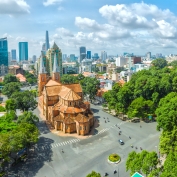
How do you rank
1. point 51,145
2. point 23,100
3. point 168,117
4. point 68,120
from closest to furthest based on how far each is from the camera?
point 168,117 → point 51,145 → point 68,120 → point 23,100

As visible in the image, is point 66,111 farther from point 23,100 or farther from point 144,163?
point 144,163

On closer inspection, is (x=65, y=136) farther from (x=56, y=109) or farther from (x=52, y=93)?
(x=52, y=93)

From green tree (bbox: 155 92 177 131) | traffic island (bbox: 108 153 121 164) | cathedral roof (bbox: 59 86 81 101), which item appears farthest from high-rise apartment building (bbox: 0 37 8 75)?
green tree (bbox: 155 92 177 131)

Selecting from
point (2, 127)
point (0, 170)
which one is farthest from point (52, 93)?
point (0, 170)

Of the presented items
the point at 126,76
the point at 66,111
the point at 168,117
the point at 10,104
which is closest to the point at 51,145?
the point at 66,111

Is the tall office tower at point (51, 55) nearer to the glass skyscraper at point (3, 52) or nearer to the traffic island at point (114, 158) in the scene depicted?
the glass skyscraper at point (3, 52)

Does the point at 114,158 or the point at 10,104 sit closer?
the point at 114,158

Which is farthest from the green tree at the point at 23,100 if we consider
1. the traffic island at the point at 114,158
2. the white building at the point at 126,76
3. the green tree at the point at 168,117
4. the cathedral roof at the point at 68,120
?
the white building at the point at 126,76
